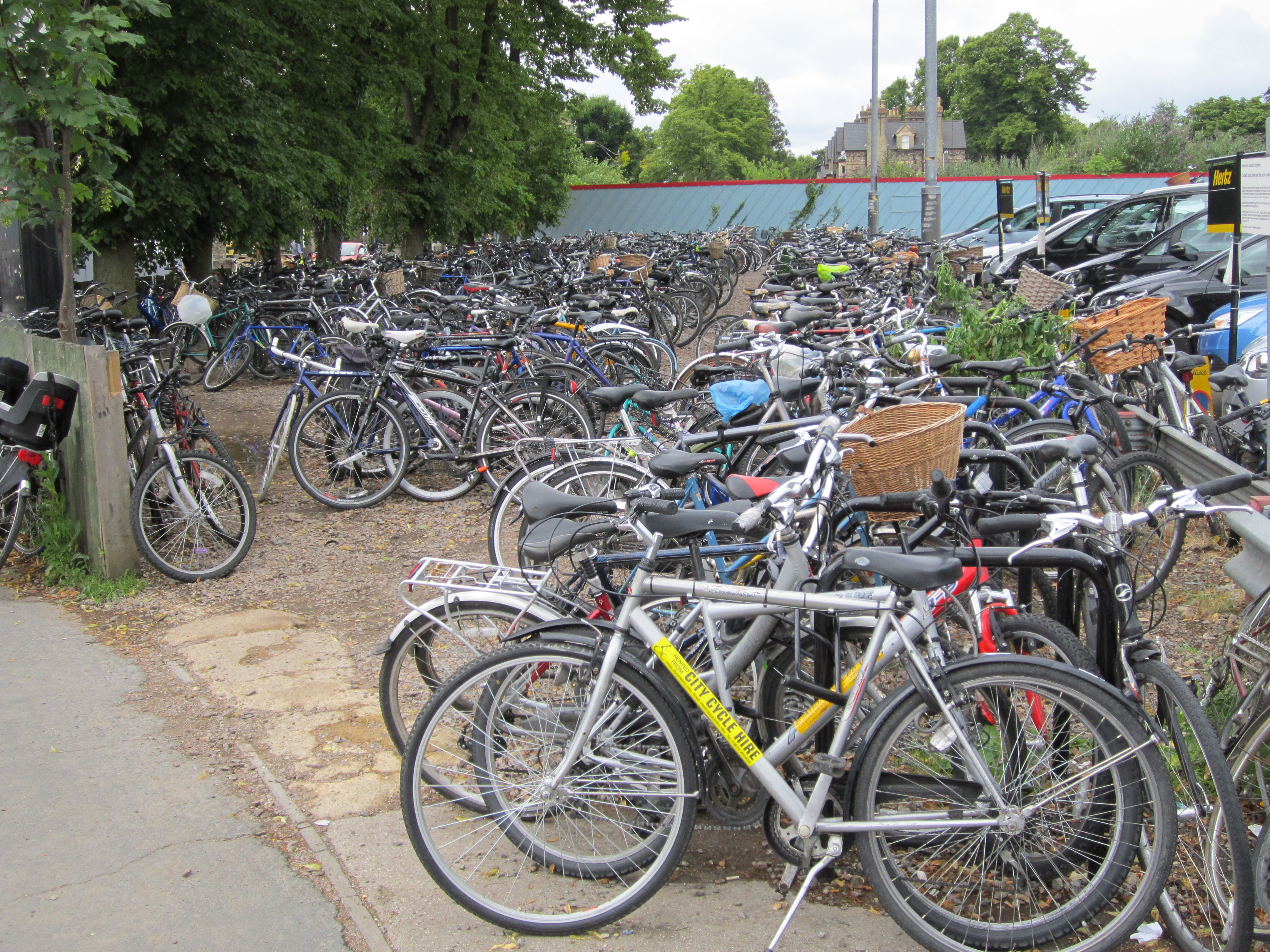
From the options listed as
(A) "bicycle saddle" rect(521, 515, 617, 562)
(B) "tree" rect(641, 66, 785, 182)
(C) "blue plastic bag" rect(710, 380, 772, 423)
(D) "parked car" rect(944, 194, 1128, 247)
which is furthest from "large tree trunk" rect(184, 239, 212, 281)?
(B) "tree" rect(641, 66, 785, 182)

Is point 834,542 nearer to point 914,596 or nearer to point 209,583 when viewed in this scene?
point 914,596

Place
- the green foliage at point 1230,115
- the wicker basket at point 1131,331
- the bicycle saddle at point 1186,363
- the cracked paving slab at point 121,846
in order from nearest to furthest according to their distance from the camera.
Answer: the cracked paving slab at point 121,846, the wicker basket at point 1131,331, the bicycle saddle at point 1186,363, the green foliage at point 1230,115

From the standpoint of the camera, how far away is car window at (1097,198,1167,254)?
12.3 m

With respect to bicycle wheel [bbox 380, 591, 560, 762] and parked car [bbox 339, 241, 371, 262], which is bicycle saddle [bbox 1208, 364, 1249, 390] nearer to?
bicycle wheel [bbox 380, 591, 560, 762]

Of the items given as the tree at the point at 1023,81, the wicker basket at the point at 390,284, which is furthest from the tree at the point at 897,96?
the wicker basket at the point at 390,284

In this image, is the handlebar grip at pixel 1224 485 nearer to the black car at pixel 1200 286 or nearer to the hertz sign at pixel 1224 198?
the hertz sign at pixel 1224 198

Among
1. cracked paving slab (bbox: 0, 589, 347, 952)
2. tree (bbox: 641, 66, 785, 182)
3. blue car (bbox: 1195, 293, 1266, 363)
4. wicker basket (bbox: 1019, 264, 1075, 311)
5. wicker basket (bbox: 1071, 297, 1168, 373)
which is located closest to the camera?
cracked paving slab (bbox: 0, 589, 347, 952)

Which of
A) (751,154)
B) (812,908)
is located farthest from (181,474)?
(751,154)

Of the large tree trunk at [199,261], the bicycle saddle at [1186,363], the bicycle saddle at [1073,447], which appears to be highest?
the large tree trunk at [199,261]

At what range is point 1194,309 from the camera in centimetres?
927

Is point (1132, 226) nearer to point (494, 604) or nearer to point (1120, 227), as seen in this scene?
point (1120, 227)

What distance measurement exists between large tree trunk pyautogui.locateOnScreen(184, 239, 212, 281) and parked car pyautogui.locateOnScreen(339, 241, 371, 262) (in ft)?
11.0

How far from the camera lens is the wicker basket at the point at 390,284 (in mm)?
11586

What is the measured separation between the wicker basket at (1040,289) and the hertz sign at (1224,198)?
937mm
